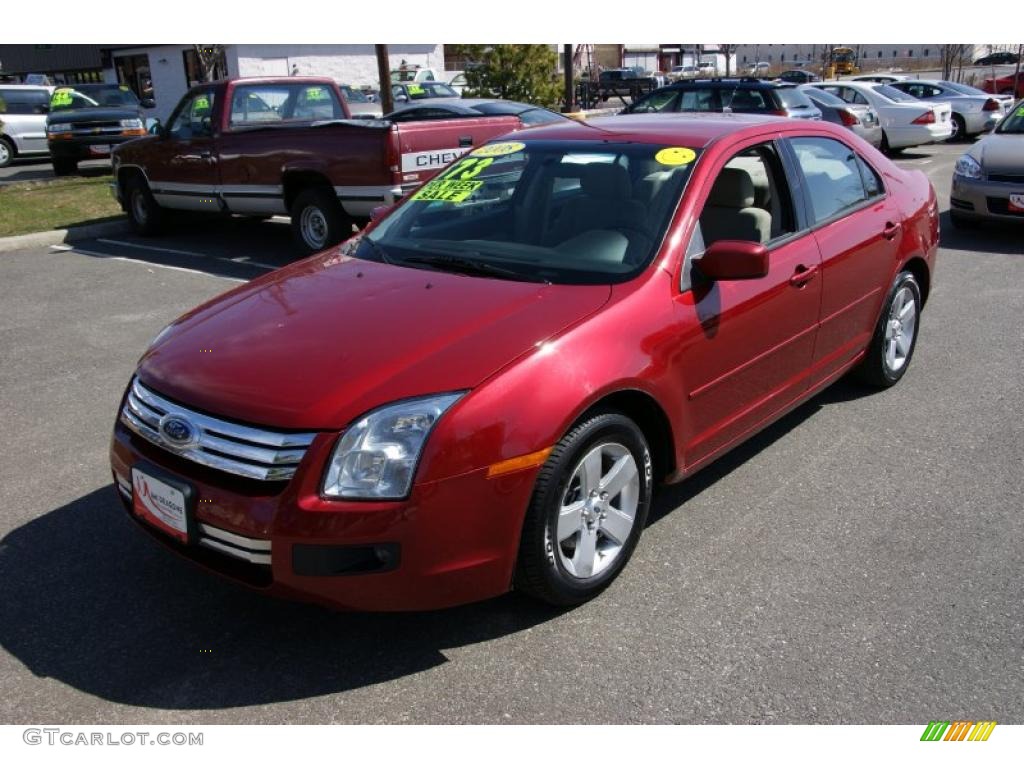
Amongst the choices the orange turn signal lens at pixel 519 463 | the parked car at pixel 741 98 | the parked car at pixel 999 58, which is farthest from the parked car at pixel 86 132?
the parked car at pixel 999 58

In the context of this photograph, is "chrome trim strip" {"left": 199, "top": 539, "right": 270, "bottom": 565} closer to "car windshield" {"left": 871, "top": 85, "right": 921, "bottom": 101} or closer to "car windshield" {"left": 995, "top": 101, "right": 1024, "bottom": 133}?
"car windshield" {"left": 995, "top": 101, "right": 1024, "bottom": 133}

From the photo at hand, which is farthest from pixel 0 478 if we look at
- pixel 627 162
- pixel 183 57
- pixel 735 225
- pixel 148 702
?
pixel 183 57

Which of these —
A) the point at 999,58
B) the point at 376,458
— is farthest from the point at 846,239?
the point at 999,58

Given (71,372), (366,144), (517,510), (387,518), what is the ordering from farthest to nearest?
(366,144)
(71,372)
(517,510)
(387,518)

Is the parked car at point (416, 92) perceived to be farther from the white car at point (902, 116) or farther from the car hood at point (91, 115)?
the white car at point (902, 116)

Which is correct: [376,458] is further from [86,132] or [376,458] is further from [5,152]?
[5,152]

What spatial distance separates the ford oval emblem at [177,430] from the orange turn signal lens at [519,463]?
0.98 metres

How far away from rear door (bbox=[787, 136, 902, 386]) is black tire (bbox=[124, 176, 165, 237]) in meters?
8.61

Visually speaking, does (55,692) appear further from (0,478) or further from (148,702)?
(0,478)

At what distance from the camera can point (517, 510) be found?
2.98 metres

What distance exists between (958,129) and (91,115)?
18263mm

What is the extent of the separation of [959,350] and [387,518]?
484 cm

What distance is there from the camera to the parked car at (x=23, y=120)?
1975 cm

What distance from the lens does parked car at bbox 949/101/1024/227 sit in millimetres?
9648
